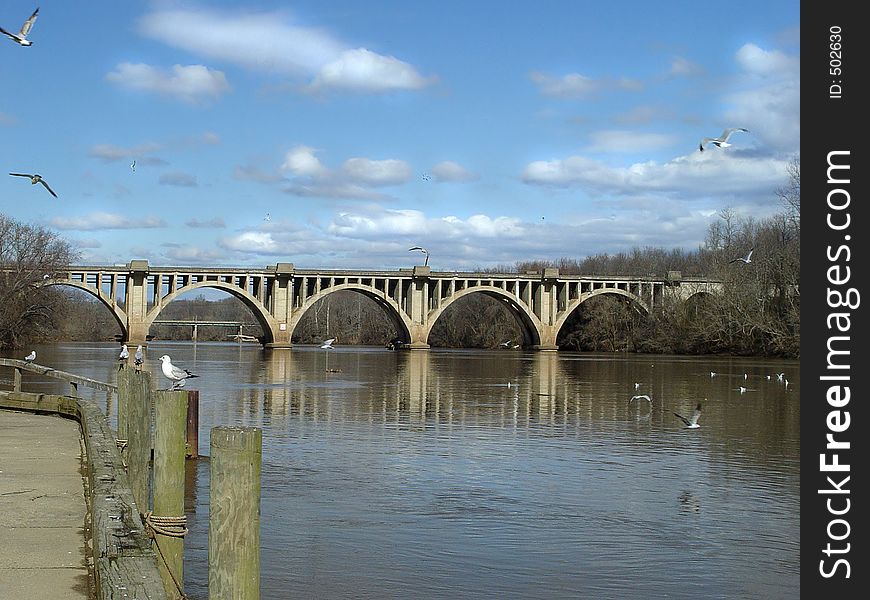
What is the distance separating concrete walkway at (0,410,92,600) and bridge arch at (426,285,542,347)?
97052 millimetres

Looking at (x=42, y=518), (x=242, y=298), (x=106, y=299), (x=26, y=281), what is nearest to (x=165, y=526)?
(x=42, y=518)

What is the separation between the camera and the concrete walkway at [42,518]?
786cm

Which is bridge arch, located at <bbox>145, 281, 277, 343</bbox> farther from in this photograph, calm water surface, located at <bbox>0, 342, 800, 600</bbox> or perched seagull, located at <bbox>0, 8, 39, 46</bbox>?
perched seagull, located at <bbox>0, 8, 39, 46</bbox>

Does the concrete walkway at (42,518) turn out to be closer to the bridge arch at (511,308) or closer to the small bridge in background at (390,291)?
the small bridge in background at (390,291)

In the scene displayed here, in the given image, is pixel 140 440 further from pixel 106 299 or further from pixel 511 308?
pixel 511 308

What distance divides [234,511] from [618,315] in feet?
363

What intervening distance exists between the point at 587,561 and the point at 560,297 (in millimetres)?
108420

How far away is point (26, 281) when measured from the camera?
76688 millimetres

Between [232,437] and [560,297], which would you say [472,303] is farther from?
[232,437]

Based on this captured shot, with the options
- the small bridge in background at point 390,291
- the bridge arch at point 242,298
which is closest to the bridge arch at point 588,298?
the small bridge in background at point 390,291

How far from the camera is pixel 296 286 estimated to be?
11106 centimetres

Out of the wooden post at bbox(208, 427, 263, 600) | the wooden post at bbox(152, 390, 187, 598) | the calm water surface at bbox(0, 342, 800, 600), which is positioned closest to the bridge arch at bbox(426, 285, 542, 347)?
the calm water surface at bbox(0, 342, 800, 600)

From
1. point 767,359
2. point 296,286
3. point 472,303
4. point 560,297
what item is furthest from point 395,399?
point 472,303
